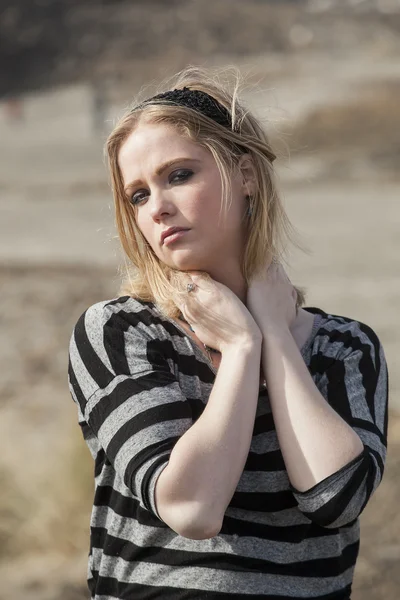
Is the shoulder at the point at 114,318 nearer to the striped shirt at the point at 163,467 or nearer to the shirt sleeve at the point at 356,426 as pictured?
the striped shirt at the point at 163,467

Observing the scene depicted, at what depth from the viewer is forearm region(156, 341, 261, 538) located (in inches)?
54.5

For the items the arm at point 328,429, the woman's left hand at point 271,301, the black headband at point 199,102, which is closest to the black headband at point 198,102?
the black headband at point 199,102

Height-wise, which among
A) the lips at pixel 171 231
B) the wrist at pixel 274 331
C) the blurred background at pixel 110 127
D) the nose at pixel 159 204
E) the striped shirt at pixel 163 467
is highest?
the blurred background at pixel 110 127

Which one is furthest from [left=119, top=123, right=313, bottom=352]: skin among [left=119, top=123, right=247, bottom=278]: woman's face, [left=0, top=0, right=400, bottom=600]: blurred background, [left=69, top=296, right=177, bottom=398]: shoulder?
[left=0, top=0, right=400, bottom=600]: blurred background

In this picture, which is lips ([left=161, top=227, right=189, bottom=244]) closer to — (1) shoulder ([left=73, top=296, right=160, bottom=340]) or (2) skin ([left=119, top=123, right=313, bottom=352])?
(2) skin ([left=119, top=123, right=313, bottom=352])

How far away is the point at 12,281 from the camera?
260 inches

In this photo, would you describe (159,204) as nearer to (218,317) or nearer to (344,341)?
(218,317)

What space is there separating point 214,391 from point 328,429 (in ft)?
0.55

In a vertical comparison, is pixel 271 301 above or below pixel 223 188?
below

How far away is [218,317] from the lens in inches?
61.6

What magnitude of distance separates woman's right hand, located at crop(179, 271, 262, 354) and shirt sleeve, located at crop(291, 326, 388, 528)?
147mm

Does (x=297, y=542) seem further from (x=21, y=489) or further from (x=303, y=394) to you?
(x=21, y=489)

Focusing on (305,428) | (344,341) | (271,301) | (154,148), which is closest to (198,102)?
(154,148)

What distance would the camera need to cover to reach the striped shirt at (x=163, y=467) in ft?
4.74
